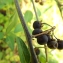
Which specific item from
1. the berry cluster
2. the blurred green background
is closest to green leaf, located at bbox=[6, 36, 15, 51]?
the blurred green background

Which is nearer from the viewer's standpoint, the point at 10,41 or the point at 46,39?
the point at 46,39

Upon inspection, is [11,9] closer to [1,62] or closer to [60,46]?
[1,62]

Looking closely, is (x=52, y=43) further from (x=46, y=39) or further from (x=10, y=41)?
(x=10, y=41)

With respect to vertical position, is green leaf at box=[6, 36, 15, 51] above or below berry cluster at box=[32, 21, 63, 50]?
below

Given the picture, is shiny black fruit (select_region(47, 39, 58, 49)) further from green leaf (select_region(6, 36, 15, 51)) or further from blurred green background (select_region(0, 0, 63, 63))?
green leaf (select_region(6, 36, 15, 51))

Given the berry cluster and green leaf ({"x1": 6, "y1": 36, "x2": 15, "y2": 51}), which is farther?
green leaf ({"x1": 6, "y1": 36, "x2": 15, "y2": 51})

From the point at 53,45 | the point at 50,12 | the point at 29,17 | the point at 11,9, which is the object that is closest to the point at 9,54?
the point at 11,9

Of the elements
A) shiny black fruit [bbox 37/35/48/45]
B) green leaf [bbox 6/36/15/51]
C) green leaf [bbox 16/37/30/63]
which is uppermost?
shiny black fruit [bbox 37/35/48/45]

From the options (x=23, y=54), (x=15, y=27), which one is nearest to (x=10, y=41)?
(x=15, y=27)

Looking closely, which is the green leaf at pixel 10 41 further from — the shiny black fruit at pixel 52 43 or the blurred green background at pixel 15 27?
the shiny black fruit at pixel 52 43

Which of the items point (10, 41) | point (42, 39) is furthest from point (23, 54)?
point (10, 41)

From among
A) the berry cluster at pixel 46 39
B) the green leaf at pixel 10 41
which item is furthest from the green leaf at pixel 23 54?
the green leaf at pixel 10 41
